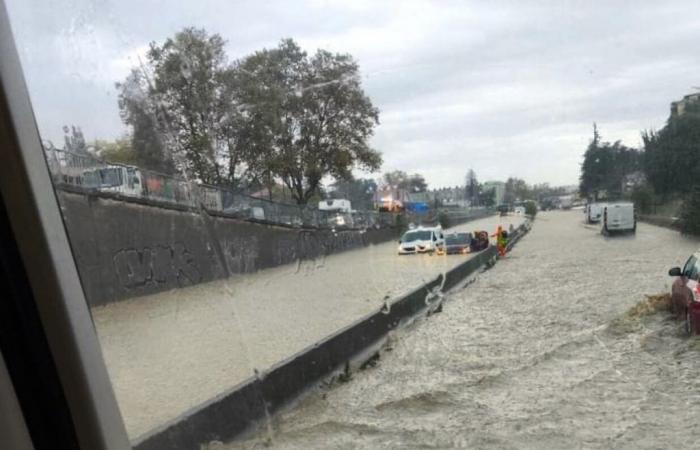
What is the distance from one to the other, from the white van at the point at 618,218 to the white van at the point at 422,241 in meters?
3.11

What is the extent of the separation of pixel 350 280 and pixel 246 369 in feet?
13.8

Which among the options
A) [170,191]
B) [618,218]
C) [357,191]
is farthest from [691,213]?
[170,191]

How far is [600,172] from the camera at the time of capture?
28.6 feet

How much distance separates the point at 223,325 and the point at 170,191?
12.3 ft

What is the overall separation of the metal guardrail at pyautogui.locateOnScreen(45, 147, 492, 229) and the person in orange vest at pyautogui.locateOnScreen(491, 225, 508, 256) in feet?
38.7

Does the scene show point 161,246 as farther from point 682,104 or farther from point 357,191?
point 682,104

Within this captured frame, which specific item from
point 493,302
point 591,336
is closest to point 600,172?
point 591,336

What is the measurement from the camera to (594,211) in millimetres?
10711

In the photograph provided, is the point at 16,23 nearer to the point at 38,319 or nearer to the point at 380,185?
the point at 38,319

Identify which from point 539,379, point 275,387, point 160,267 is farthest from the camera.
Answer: point 539,379

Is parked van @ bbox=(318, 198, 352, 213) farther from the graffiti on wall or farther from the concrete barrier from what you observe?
the graffiti on wall

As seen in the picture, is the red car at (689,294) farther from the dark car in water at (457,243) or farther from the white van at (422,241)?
the dark car in water at (457,243)

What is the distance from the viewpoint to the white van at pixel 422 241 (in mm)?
13359

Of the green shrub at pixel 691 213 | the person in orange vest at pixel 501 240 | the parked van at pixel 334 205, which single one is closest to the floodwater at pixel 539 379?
the green shrub at pixel 691 213
